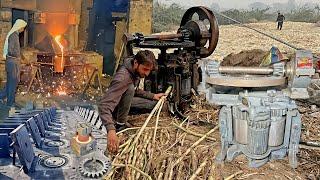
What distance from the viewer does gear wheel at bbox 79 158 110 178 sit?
371 centimetres

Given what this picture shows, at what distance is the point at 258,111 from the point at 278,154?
64cm

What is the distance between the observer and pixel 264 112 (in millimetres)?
3801

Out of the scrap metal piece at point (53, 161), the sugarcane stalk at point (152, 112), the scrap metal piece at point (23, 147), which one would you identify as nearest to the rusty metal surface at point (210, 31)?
the sugarcane stalk at point (152, 112)

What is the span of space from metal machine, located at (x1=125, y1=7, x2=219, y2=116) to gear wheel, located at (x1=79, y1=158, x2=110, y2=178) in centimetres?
205

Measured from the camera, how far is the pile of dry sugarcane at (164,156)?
3.92 metres

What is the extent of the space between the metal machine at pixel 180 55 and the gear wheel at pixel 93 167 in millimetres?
2049

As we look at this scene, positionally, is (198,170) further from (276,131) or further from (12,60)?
(12,60)

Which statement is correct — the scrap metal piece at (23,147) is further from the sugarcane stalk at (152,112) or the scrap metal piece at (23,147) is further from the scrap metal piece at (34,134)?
the sugarcane stalk at (152,112)

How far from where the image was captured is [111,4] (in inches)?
547

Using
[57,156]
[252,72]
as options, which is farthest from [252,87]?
[57,156]

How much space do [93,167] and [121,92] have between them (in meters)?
1.14

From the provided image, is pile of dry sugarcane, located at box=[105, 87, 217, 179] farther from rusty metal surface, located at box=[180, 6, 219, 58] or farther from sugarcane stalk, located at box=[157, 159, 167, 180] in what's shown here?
rusty metal surface, located at box=[180, 6, 219, 58]

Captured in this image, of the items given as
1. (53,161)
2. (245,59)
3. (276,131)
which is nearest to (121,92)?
(53,161)

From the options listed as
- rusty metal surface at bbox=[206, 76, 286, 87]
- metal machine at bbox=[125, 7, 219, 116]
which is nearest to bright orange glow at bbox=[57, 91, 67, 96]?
metal machine at bbox=[125, 7, 219, 116]
